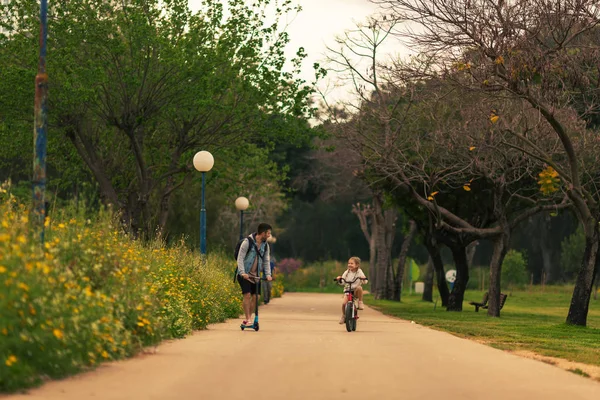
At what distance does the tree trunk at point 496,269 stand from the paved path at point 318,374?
56.9ft

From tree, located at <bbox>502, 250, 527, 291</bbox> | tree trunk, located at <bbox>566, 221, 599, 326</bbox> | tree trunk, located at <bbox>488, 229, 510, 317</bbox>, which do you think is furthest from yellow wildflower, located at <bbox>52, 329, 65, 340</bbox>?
tree, located at <bbox>502, 250, 527, 291</bbox>

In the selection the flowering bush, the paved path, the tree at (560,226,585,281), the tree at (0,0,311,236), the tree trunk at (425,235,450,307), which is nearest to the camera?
the flowering bush

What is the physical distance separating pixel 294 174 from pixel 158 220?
3584cm

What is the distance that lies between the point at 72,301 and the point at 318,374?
2.65 metres

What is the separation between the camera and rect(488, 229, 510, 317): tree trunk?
34.2 meters

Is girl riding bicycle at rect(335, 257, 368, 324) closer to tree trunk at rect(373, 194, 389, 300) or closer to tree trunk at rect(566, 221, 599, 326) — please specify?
tree trunk at rect(566, 221, 599, 326)

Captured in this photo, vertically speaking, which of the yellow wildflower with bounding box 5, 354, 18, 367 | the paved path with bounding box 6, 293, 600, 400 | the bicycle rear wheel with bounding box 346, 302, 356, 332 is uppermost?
the bicycle rear wheel with bounding box 346, 302, 356, 332

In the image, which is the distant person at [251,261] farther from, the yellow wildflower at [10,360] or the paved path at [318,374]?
the yellow wildflower at [10,360]

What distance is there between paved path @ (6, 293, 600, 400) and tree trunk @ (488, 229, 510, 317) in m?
17.3

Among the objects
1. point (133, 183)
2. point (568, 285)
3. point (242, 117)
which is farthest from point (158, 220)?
point (568, 285)

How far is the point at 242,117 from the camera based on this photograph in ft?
124

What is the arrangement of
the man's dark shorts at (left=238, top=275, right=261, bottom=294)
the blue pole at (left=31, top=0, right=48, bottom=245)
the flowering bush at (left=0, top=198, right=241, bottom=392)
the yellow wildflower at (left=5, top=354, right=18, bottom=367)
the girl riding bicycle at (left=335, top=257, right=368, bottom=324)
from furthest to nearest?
the girl riding bicycle at (left=335, top=257, right=368, bottom=324), the man's dark shorts at (left=238, top=275, right=261, bottom=294), the blue pole at (left=31, top=0, right=48, bottom=245), the flowering bush at (left=0, top=198, right=241, bottom=392), the yellow wildflower at (left=5, top=354, right=18, bottom=367)

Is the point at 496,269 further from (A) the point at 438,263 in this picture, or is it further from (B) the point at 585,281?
(A) the point at 438,263

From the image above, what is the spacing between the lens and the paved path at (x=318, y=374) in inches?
392
